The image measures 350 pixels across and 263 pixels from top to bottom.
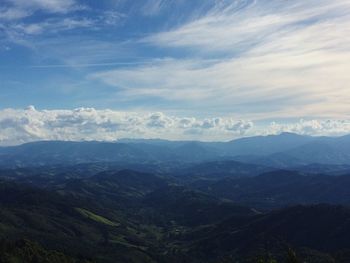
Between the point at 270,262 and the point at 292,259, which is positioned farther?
the point at 270,262

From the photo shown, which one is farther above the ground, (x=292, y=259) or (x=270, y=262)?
(x=292, y=259)
